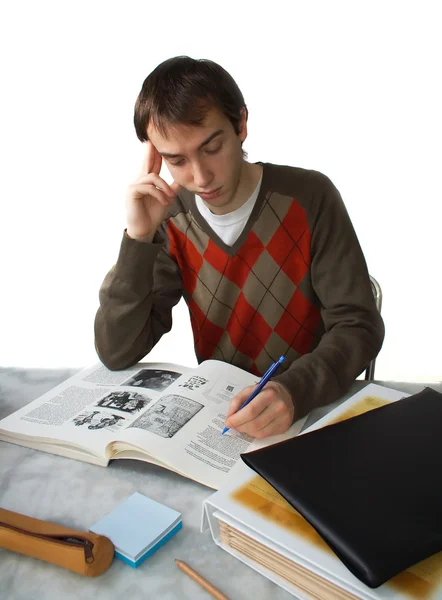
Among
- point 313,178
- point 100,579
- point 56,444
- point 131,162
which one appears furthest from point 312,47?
point 100,579

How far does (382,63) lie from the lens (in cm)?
190

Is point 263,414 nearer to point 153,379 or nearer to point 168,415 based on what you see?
point 168,415

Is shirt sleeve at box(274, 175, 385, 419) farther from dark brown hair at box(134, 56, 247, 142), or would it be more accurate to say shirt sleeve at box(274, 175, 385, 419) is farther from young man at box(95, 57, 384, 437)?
dark brown hair at box(134, 56, 247, 142)

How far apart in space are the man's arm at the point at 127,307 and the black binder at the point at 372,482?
0.50 metres

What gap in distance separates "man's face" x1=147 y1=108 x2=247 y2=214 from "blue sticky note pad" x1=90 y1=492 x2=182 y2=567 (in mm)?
578

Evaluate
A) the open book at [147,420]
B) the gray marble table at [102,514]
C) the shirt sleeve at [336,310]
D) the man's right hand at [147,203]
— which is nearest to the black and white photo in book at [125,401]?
the open book at [147,420]

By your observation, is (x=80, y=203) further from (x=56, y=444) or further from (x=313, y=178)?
(x=56, y=444)

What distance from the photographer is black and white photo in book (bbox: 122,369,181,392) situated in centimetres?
97

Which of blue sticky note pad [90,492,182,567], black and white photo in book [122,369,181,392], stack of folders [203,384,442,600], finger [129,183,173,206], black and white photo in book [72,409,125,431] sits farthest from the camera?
finger [129,183,173,206]

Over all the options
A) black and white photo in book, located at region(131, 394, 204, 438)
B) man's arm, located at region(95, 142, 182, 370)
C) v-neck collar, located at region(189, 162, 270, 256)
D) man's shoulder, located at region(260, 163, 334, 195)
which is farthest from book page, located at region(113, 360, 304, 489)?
man's shoulder, located at region(260, 163, 334, 195)

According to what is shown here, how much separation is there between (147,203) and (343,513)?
76 centimetres

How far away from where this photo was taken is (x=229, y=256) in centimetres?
118

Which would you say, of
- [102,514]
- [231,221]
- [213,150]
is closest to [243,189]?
[231,221]

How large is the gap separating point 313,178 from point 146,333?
0.49 metres
